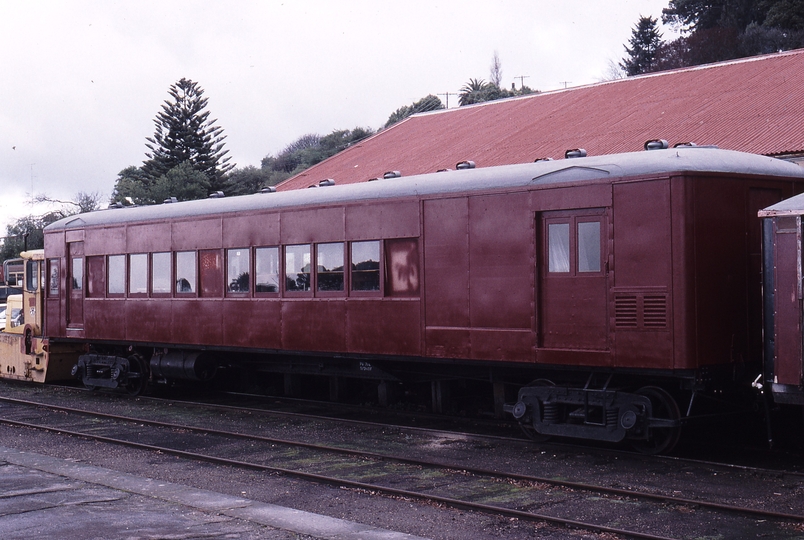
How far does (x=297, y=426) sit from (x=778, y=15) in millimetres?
44418

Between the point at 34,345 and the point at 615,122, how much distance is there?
14.0m

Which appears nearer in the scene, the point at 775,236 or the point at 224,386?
the point at 775,236

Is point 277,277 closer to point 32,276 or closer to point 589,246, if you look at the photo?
point 589,246

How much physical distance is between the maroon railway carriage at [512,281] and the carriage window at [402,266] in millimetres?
27

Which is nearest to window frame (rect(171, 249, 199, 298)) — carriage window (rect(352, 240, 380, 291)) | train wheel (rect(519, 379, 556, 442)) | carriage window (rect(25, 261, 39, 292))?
carriage window (rect(352, 240, 380, 291))

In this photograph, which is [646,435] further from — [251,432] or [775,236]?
[251,432]

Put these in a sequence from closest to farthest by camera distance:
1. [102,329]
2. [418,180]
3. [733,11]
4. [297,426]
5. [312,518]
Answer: [312,518]
[418,180]
[297,426]
[102,329]
[733,11]

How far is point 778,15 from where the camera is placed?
1940 inches

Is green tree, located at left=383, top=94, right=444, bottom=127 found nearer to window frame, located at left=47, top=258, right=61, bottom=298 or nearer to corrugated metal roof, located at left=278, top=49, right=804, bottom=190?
corrugated metal roof, located at left=278, top=49, right=804, bottom=190

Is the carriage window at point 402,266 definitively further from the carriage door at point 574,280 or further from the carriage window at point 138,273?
the carriage window at point 138,273

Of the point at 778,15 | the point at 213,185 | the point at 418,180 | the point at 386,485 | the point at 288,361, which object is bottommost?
the point at 386,485

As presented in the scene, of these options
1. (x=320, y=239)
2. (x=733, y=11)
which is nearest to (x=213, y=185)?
(x=733, y=11)

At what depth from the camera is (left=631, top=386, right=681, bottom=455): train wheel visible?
10.1m

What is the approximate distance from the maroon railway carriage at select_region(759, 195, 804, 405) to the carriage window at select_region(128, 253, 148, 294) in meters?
10.9
